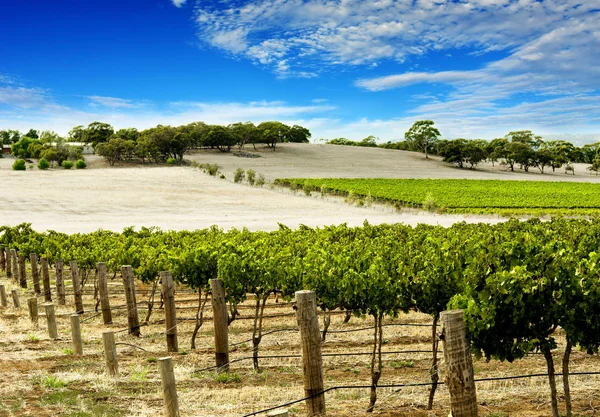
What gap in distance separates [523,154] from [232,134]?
208 feet

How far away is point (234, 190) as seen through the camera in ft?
244

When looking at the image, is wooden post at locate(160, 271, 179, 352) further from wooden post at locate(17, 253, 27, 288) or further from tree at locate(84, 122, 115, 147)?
tree at locate(84, 122, 115, 147)

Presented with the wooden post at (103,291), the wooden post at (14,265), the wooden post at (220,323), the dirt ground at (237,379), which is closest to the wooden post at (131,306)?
the dirt ground at (237,379)

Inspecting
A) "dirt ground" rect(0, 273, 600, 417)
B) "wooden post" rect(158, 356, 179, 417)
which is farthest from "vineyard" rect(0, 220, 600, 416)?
"wooden post" rect(158, 356, 179, 417)

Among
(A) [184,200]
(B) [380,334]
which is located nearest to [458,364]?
(B) [380,334]

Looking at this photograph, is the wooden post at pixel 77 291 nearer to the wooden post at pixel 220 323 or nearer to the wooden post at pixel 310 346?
the wooden post at pixel 220 323

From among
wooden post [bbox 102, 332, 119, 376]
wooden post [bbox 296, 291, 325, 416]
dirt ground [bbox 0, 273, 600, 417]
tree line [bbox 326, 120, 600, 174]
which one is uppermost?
tree line [bbox 326, 120, 600, 174]

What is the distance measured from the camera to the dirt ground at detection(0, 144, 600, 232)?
5256 cm

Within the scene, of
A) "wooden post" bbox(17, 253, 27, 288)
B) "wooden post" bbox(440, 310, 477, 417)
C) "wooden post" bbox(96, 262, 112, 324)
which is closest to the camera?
"wooden post" bbox(440, 310, 477, 417)

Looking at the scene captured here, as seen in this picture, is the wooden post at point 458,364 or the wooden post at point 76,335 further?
the wooden post at point 76,335

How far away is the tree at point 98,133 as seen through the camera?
13962 centimetres

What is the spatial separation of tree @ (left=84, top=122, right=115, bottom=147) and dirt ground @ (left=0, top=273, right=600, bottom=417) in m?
131

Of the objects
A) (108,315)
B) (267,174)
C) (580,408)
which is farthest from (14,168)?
(580,408)

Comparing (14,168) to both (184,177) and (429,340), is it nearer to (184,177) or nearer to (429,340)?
(184,177)
